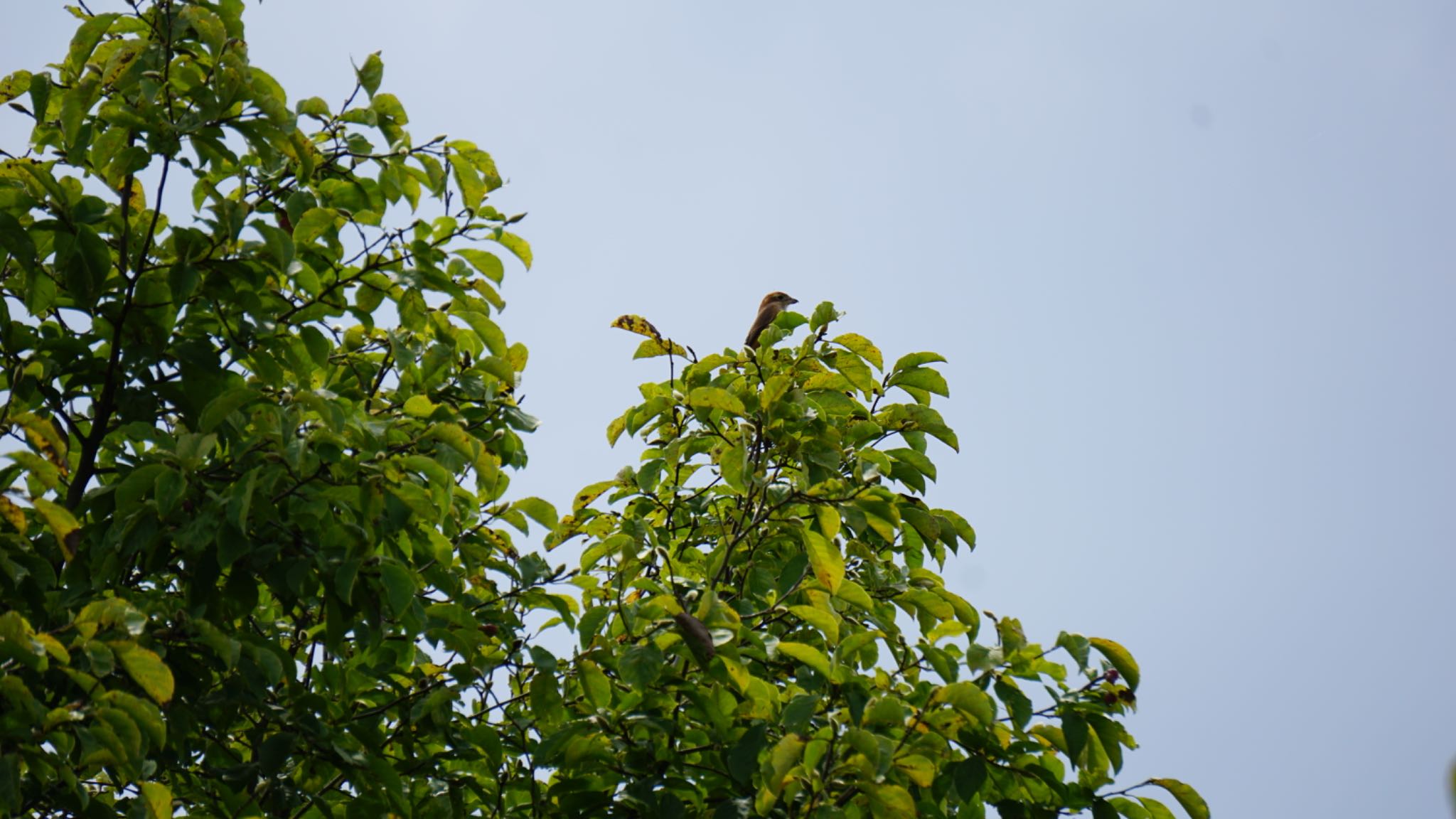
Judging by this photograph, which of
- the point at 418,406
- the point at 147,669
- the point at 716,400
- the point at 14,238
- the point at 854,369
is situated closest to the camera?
the point at 147,669

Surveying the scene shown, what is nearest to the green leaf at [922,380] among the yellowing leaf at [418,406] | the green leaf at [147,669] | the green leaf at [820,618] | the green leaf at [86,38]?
the green leaf at [820,618]

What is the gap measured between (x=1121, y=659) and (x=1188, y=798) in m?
0.45

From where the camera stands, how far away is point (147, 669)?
3207mm

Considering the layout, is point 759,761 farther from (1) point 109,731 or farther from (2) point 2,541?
(2) point 2,541

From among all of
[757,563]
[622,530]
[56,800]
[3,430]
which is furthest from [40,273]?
[757,563]

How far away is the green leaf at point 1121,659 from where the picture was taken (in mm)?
3594

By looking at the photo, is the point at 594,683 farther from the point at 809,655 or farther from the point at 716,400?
the point at 716,400

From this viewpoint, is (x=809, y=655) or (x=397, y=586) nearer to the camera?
(x=809, y=655)

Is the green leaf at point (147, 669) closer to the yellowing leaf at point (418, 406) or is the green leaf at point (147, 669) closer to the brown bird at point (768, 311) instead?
the yellowing leaf at point (418, 406)

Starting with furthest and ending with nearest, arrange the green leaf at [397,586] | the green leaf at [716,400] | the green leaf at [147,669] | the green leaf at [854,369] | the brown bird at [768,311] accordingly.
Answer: the brown bird at [768,311], the green leaf at [854,369], the green leaf at [716,400], the green leaf at [397,586], the green leaf at [147,669]

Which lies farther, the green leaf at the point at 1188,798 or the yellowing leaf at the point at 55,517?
the green leaf at the point at 1188,798

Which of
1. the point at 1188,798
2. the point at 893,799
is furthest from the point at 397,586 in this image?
the point at 1188,798

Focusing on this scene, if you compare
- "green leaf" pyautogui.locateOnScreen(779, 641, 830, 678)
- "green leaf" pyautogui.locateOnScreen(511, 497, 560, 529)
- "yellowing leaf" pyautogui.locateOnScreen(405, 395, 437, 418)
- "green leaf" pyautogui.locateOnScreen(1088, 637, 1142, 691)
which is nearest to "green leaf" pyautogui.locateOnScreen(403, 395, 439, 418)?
"yellowing leaf" pyautogui.locateOnScreen(405, 395, 437, 418)

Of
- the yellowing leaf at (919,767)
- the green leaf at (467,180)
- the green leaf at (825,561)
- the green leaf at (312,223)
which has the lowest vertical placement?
the yellowing leaf at (919,767)
